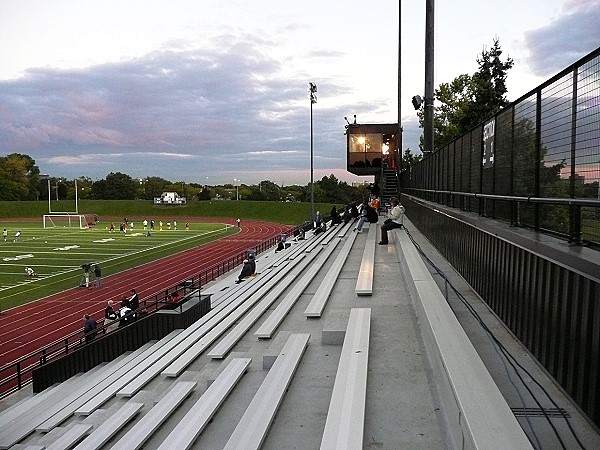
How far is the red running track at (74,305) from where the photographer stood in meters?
19.2

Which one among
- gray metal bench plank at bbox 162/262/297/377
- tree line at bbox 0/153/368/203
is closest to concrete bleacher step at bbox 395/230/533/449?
gray metal bench plank at bbox 162/262/297/377

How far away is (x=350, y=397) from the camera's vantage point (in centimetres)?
456

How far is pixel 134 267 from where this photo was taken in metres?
34.0

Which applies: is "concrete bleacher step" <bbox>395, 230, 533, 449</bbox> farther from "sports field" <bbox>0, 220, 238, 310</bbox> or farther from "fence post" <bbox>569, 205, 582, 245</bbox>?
"sports field" <bbox>0, 220, 238, 310</bbox>

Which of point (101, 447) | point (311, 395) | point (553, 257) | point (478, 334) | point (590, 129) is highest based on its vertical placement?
point (590, 129)

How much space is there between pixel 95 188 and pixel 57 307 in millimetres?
121348

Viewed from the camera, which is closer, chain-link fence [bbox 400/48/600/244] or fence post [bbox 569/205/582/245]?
chain-link fence [bbox 400/48/600/244]

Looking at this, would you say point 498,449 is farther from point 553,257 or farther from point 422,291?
point 422,291

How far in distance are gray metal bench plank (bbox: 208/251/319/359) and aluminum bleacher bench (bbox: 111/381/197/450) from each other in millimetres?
1421

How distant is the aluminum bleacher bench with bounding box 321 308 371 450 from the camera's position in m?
3.80

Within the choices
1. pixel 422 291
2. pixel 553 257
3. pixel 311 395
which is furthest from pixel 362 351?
pixel 553 257

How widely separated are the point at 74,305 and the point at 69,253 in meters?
18.3

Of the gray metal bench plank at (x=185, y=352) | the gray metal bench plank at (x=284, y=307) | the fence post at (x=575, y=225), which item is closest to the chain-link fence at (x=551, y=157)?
the fence post at (x=575, y=225)

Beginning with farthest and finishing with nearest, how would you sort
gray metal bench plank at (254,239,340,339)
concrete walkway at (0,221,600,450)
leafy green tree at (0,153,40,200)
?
leafy green tree at (0,153,40,200) → gray metal bench plank at (254,239,340,339) → concrete walkway at (0,221,600,450)
